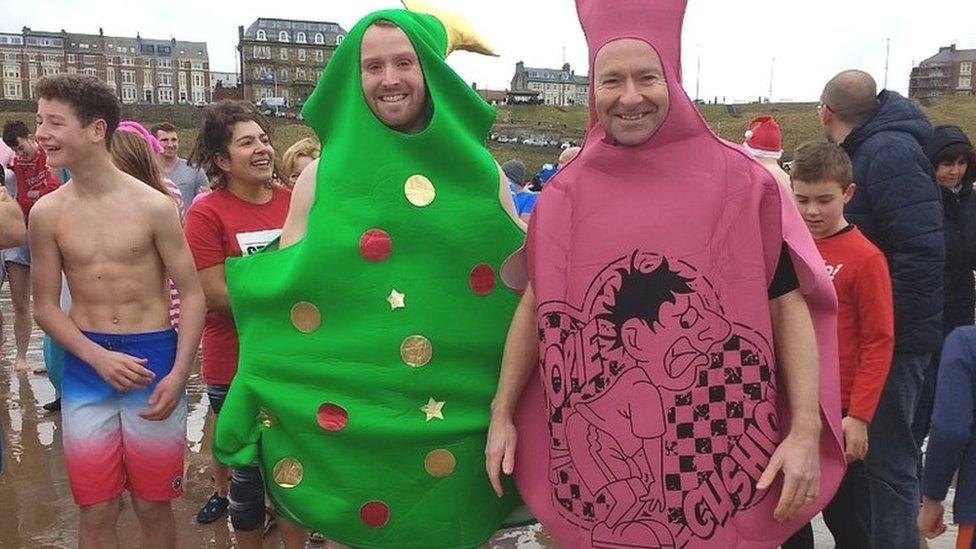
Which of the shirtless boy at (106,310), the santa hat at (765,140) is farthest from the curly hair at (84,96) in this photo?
the santa hat at (765,140)

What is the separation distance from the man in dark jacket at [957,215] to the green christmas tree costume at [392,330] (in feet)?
7.96

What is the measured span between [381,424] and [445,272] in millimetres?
482

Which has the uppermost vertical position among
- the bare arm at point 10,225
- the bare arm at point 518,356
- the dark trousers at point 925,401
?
the bare arm at point 10,225

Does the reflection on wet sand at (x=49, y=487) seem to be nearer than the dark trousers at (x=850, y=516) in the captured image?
No

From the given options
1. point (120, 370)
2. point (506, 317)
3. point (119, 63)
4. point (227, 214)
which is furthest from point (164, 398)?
point (119, 63)

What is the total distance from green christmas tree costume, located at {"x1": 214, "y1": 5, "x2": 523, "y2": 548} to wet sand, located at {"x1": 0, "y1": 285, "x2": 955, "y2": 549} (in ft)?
4.79

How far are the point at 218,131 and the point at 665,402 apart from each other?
2.29 metres

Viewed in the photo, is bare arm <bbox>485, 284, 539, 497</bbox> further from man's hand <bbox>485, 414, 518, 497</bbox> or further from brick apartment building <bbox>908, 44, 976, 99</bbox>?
brick apartment building <bbox>908, 44, 976, 99</bbox>

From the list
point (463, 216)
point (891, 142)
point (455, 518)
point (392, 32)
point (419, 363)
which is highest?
point (392, 32)

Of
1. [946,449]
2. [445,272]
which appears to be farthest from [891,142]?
[445,272]

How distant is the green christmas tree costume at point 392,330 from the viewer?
95.7 inches

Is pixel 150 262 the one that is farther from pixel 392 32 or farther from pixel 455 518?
pixel 455 518

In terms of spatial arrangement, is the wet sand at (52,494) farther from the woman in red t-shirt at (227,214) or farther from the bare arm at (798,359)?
the bare arm at (798,359)

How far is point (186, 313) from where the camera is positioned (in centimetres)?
298
